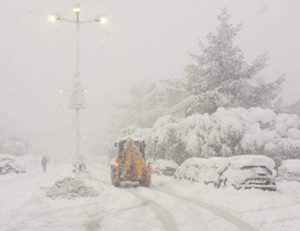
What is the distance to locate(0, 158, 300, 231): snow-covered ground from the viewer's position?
1222 centimetres

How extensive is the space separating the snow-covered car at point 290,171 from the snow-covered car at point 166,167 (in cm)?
1028

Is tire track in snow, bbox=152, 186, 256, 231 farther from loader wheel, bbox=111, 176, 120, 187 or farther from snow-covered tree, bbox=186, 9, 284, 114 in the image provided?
snow-covered tree, bbox=186, 9, 284, 114

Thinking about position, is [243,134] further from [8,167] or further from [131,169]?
[8,167]

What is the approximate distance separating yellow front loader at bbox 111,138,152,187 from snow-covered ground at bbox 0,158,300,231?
15.3 feet

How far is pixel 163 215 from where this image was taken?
14047 mm

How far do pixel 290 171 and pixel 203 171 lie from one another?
4.71 m

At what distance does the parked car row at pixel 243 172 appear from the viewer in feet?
64.9

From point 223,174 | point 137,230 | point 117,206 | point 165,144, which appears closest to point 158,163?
point 165,144

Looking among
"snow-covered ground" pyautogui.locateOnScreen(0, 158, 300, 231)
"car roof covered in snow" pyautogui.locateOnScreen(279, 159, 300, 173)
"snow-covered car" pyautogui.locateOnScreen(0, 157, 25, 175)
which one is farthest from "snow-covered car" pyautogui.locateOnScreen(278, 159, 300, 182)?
"snow-covered car" pyautogui.locateOnScreen(0, 157, 25, 175)

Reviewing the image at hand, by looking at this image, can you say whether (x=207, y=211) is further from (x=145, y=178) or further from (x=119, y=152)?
(x=119, y=152)

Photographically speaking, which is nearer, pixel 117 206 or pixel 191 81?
pixel 117 206

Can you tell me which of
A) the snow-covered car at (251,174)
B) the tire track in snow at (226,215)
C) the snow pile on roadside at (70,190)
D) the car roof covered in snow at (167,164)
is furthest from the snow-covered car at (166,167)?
the tire track in snow at (226,215)

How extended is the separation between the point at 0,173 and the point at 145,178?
2461cm

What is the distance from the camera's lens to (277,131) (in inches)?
1196
